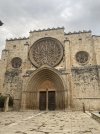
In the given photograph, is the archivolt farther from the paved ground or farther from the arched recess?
the paved ground

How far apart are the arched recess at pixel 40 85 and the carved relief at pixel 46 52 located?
53.3 inches

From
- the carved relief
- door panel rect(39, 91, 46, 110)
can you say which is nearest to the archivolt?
door panel rect(39, 91, 46, 110)

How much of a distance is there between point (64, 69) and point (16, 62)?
21.5ft

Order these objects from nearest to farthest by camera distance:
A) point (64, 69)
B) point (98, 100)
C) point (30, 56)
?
point (98, 100)
point (64, 69)
point (30, 56)

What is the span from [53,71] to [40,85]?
248cm

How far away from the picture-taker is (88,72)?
17.8 m

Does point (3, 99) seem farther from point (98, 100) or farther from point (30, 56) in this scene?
point (98, 100)

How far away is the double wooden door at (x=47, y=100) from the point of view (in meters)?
17.6

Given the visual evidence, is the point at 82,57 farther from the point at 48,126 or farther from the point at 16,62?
the point at 48,126

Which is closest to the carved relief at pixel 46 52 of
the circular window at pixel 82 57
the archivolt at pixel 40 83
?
the archivolt at pixel 40 83

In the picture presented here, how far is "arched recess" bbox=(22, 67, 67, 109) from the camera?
668 inches

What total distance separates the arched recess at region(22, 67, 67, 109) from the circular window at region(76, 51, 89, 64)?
3.26 meters

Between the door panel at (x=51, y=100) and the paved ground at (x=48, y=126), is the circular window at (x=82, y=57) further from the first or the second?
the paved ground at (x=48, y=126)

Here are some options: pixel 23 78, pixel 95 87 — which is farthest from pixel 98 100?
pixel 23 78
